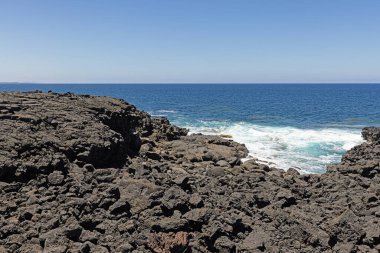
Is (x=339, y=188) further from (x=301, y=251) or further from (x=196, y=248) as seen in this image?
(x=196, y=248)

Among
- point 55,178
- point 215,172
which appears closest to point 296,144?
point 215,172

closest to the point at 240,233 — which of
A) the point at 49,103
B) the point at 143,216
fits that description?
the point at 143,216

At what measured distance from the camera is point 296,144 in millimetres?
37469

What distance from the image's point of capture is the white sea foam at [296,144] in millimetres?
29734

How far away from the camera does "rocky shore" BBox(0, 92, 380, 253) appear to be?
11.2 metres

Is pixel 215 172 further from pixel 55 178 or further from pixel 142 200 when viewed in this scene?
pixel 55 178

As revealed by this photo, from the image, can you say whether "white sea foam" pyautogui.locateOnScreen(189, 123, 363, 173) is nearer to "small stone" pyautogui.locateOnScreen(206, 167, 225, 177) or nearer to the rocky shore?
the rocky shore

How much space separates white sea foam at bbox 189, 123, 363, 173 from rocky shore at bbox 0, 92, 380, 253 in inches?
294

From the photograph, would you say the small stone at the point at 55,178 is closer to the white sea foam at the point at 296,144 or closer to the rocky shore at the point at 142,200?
the rocky shore at the point at 142,200

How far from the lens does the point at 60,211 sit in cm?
1194

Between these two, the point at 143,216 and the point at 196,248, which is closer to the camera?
the point at 196,248

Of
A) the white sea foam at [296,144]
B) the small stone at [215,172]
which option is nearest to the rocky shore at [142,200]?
the small stone at [215,172]

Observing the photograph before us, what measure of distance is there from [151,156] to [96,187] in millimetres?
9010

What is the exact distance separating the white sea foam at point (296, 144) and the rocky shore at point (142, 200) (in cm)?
746
